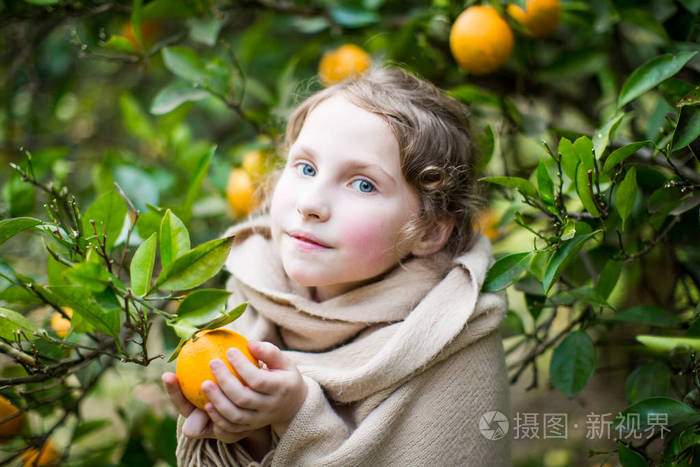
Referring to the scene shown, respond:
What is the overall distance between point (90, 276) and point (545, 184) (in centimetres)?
81

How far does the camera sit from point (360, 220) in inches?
44.4

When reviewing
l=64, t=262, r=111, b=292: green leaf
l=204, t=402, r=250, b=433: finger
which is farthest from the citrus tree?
l=204, t=402, r=250, b=433: finger

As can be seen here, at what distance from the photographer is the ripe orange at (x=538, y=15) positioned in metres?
1.49

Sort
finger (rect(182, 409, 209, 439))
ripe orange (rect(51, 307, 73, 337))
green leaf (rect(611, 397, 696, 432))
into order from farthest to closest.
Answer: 1. ripe orange (rect(51, 307, 73, 337))
2. green leaf (rect(611, 397, 696, 432))
3. finger (rect(182, 409, 209, 439))

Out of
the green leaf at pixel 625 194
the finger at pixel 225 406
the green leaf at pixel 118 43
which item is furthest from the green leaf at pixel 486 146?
the green leaf at pixel 118 43

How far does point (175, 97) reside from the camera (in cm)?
149

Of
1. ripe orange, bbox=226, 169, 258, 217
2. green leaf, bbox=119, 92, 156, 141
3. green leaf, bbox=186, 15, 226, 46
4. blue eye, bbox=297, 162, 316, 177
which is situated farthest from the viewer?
green leaf, bbox=119, 92, 156, 141

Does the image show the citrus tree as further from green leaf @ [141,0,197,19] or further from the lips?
the lips

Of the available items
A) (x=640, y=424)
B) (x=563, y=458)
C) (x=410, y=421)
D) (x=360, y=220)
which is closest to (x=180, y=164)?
(x=360, y=220)

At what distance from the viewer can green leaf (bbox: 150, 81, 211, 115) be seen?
146cm

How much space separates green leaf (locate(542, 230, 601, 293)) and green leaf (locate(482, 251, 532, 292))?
0.09 metres

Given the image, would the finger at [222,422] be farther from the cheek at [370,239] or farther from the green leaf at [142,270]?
the cheek at [370,239]

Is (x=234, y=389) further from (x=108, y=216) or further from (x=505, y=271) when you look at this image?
(x=505, y=271)

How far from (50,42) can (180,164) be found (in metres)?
0.96
